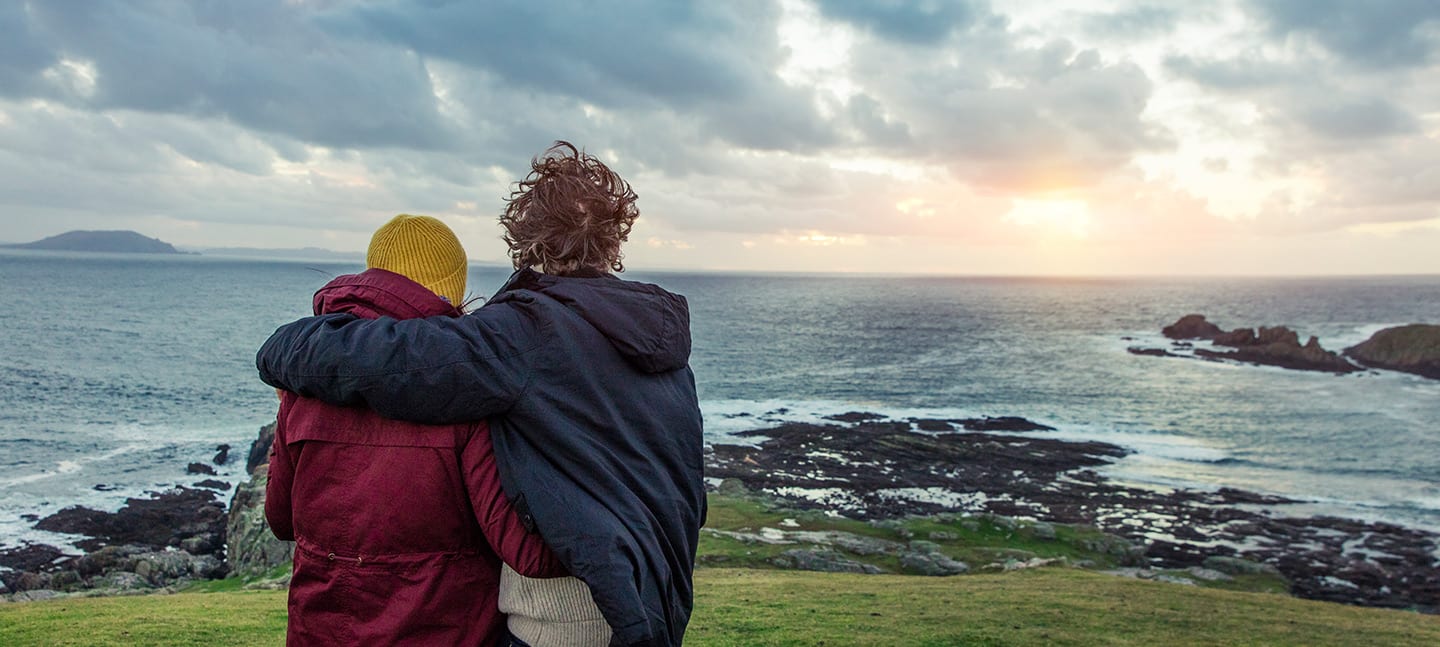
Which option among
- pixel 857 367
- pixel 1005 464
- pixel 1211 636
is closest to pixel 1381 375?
pixel 857 367

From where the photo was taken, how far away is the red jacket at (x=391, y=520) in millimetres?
2928

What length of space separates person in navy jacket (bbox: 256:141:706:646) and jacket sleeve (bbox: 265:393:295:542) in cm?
15

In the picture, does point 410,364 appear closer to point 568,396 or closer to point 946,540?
point 568,396

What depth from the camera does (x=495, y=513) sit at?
2910 millimetres

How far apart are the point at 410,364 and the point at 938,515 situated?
31861mm

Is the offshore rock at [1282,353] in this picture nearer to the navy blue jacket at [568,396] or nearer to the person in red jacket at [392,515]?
the navy blue jacket at [568,396]

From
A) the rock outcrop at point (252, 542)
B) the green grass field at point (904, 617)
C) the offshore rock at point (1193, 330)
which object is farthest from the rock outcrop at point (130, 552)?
the offshore rock at point (1193, 330)

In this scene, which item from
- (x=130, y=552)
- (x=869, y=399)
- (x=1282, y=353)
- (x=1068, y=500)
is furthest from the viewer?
(x=1282, y=353)

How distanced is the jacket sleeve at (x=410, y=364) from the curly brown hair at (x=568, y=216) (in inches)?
17.9

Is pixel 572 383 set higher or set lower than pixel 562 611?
higher

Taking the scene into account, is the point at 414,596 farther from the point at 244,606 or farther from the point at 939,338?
the point at 939,338

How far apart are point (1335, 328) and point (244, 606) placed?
461 feet

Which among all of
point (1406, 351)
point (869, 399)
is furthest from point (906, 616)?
point (1406, 351)

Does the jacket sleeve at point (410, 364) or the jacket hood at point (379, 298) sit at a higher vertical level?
the jacket hood at point (379, 298)
